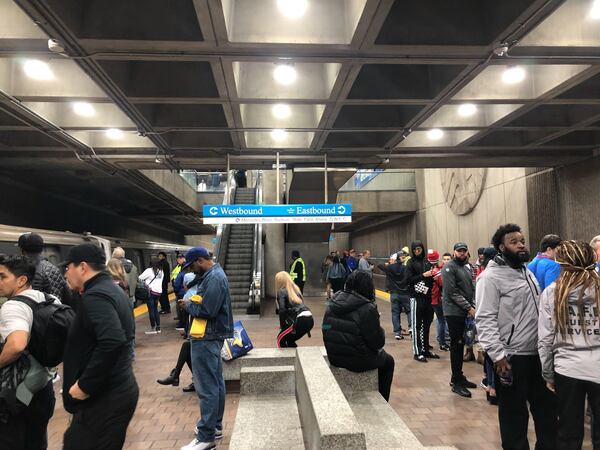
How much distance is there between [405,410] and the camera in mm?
4527

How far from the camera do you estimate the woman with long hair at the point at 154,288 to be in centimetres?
901

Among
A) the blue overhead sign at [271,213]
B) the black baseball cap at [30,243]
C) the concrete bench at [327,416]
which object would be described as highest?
the blue overhead sign at [271,213]

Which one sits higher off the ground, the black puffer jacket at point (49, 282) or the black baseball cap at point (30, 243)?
the black baseball cap at point (30, 243)

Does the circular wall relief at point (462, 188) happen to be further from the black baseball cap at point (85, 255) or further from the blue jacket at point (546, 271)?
the black baseball cap at point (85, 255)

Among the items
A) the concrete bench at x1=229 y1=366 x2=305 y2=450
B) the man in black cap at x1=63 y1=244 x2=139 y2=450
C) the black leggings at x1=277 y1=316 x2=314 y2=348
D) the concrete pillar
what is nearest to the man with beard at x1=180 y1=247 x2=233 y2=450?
the concrete bench at x1=229 y1=366 x2=305 y2=450

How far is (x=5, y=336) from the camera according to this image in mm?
2408

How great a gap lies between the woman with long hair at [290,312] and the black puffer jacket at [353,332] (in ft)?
4.75

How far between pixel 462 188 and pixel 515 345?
12.7 m

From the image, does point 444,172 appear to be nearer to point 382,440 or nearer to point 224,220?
point 224,220

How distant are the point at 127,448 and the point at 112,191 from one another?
13629mm

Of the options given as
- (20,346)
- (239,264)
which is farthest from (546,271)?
(239,264)

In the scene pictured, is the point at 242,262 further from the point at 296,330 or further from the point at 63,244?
the point at 296,330

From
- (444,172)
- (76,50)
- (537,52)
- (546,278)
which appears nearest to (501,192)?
(444,172)

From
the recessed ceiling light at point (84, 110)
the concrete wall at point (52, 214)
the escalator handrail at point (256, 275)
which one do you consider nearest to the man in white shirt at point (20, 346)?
the recessed ceiling light at point (84, 110)
